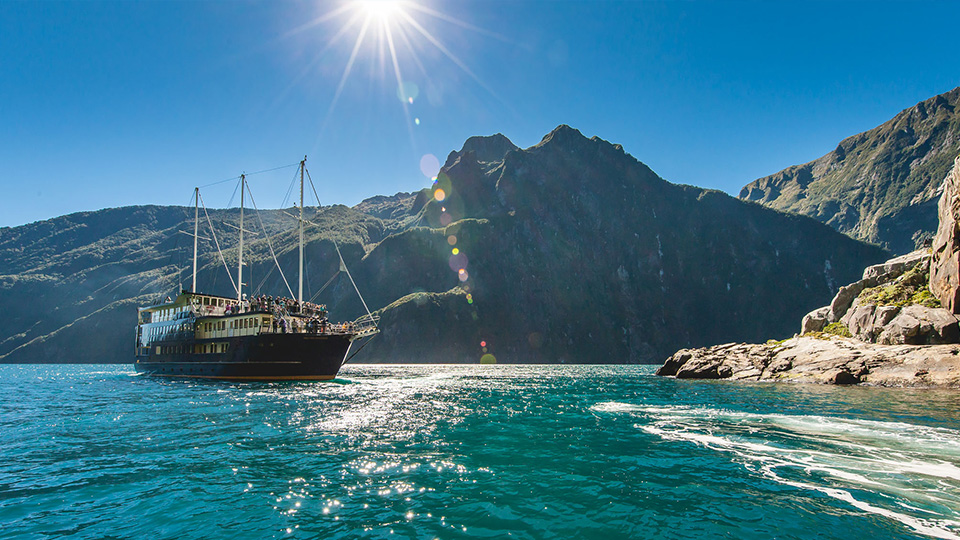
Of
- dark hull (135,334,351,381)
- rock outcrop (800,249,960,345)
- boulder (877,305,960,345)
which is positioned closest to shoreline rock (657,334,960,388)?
boulder (877,305,960,345)

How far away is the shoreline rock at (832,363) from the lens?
147 ft

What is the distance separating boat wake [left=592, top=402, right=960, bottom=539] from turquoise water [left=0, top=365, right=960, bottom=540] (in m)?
0.10

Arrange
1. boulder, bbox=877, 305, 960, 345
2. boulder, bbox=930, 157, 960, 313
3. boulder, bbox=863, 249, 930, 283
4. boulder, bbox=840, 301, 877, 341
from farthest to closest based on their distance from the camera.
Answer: boulder, bbox=863, 249, 930, 283 < boulder, bbox=840, 301, 877, 341 < boulder, bbox=930, 157, 960, 313 < boulder, bbox=877, 305, 960, 345

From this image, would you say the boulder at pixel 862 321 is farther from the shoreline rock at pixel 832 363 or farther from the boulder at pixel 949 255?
the boulder at pixel 949 255

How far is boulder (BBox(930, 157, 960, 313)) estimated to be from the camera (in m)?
49.5

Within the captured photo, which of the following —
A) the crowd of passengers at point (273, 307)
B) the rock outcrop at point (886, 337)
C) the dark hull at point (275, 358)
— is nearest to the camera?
the rock outcrop at point (886, 337)

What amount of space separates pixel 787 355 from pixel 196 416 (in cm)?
7020

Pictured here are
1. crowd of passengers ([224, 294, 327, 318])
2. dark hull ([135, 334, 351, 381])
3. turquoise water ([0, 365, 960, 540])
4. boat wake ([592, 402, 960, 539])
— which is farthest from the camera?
crowd of passengers ([224, 294, 327, 318])

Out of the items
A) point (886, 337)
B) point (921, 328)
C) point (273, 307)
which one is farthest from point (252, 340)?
point (921, 328)

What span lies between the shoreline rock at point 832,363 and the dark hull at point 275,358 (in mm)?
57079

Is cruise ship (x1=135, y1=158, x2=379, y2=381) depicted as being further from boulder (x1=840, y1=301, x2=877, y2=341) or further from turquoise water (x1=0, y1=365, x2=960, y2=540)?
boulder (x1=840, y1=301, x2=877, y2=341)

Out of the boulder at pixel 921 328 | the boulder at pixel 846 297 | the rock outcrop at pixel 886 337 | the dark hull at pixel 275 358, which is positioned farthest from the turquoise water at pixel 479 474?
the boulder at pixel 846 297

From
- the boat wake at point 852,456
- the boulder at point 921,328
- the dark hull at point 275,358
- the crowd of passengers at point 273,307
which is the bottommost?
the boat wake at point 852,456

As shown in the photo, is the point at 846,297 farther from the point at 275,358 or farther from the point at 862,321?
the point at 275,358
